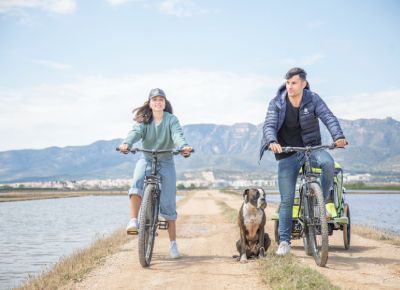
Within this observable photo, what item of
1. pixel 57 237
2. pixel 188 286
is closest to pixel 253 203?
pixel 188 286

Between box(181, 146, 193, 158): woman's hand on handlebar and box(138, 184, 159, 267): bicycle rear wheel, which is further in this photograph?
box(181, 146, 193, 158): woman's hand on handlebar

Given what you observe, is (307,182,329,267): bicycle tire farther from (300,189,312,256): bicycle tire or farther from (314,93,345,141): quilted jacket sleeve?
(314,93,345,141): quilted jacket sleeve

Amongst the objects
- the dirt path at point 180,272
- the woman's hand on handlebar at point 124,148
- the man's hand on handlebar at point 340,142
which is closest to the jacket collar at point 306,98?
the man's hand on handlebar at point 340,142

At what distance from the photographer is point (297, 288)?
5355 millimetres

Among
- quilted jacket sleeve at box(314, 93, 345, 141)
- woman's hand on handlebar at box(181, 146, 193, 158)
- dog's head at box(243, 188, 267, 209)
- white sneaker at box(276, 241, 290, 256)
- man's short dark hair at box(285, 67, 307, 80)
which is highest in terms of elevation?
man's short dark hair at box(285, 67, 307, 80)

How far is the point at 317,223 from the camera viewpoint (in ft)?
24.2

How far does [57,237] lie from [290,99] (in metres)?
13.9

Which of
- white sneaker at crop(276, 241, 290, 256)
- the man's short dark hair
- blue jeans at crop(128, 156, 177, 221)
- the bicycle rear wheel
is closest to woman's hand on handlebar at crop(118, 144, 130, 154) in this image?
blue jeans at crop(128, 156, 177, 221)

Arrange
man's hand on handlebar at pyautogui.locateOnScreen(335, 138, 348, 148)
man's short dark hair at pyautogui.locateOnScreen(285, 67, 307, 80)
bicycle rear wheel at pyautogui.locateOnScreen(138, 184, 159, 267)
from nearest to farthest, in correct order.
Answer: man's hand on handlebar at pyautogui.locateOnScreen(335, 138, 348, 148), bicycle rear wheel at pyautogui.locateOnScreen(138, 184, 159, 267), man's short dark hair at pyautogui.locateOnScreen(285, 67, 307, 80)

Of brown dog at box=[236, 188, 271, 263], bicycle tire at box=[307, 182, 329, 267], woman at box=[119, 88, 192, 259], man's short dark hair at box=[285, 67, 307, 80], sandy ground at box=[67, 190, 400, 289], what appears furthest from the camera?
woman at box=[119, 88, 192, 259]

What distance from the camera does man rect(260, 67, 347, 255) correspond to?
25.0ft

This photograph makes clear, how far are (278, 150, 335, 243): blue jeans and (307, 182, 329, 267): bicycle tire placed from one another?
41 cm

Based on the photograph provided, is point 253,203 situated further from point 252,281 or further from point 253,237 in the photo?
point 252,281

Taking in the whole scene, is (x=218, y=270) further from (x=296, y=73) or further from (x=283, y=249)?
(x=296, y=73)
